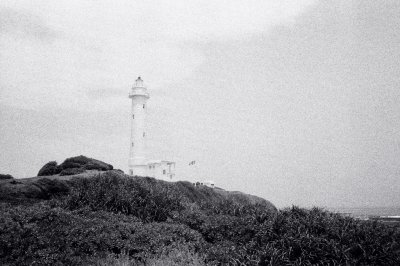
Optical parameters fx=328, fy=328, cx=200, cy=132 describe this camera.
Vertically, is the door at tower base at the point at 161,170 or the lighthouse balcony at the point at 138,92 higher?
the lighthouse balcony at the point at 138,92

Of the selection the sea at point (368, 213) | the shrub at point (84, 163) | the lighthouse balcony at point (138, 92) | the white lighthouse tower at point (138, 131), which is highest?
the lighthouse balcony at point (138, 92)

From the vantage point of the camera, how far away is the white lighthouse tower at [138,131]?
42.0 meters

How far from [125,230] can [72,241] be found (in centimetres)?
167

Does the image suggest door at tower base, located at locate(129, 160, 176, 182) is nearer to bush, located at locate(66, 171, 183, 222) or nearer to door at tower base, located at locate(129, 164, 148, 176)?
door at tower base, located at locate(129, 164, 148, 176)

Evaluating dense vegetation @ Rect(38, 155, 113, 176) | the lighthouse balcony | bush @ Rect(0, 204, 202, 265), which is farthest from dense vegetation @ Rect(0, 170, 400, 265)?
the lighthouse balcony

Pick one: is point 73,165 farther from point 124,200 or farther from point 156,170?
point 124,200

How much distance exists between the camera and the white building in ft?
138

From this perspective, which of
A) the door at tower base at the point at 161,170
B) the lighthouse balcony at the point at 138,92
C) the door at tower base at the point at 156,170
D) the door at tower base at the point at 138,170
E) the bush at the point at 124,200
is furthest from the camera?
the lighthouse balcony at the point at 138,92

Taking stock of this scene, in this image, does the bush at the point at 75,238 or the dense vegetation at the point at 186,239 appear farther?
the dense vegetation at the point at 186,239

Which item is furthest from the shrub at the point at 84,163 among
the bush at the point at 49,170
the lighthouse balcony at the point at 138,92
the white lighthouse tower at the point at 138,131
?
the lighthouse balcony at the point at 138,92

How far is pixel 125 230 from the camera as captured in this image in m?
9.30

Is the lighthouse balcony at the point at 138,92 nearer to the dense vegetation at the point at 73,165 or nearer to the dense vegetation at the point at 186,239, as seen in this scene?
the dense vegetation at the point at 73,165

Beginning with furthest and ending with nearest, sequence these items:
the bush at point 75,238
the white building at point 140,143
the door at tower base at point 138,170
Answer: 1. the white building at point 140,143
2. the door at tower base at point 138,170
3. the bush at point 75,238

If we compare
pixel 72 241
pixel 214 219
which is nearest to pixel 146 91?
pixel 214 219
